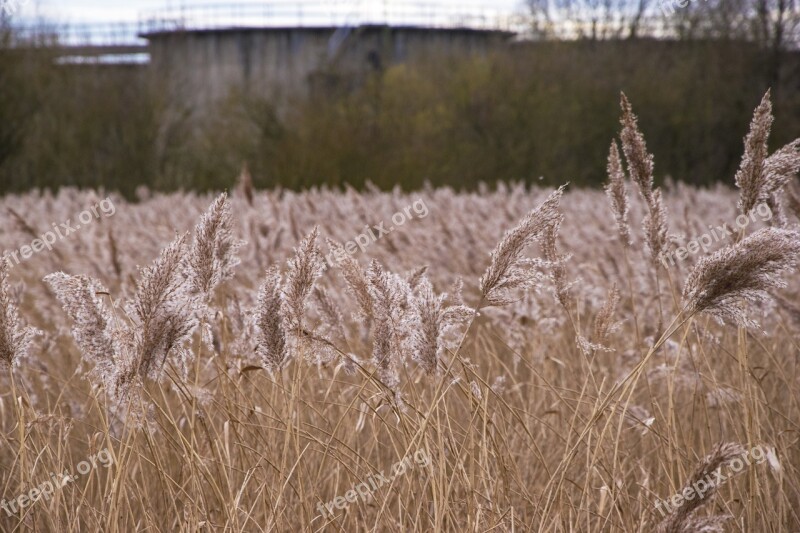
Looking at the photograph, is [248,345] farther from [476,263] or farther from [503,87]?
[503,87]

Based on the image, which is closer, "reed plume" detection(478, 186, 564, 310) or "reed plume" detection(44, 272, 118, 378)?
"reed plume" detection(478, 186, 564, 310)

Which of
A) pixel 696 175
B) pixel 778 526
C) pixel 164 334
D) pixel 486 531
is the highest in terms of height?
pixel 164 334

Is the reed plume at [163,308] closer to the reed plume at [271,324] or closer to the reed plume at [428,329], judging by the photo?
the reed plume at [271,324]

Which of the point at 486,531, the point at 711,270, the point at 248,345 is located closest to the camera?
the point at 711,270

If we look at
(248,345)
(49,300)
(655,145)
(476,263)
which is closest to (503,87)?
(655,145)

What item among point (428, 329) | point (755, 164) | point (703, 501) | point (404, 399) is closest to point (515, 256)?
point (428, 329)

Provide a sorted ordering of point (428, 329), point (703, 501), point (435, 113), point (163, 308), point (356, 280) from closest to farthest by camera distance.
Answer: point (703, 501) < point (163, 308) < point (428, 329) < point (356, 280) < point (435, 113)

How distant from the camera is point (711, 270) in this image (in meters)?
1.76

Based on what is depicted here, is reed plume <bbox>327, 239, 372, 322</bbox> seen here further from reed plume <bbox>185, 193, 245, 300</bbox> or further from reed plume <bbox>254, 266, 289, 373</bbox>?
reed plume <bbox>185, 193, 245, 300</bbox>

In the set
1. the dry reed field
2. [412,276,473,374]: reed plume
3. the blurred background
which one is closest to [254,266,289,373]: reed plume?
the dry reed field

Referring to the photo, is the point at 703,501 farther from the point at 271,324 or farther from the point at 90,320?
the point at 90,320

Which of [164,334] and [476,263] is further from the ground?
[164,334]

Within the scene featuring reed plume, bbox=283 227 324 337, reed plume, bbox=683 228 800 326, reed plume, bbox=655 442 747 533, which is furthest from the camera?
reed plume, bbox=283 227 324 337

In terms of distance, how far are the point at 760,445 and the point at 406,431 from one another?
87cm
